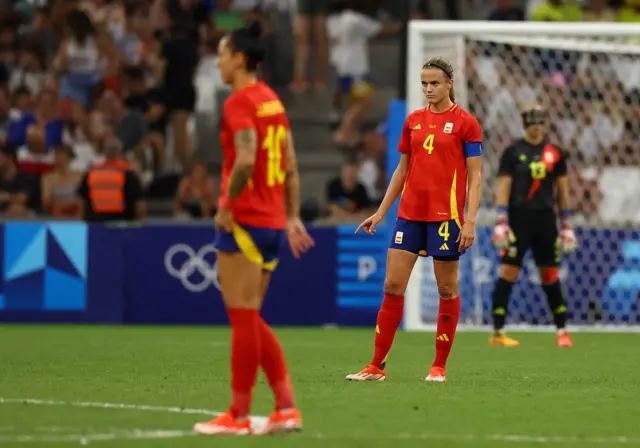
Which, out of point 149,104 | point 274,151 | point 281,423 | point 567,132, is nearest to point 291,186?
point 274,151

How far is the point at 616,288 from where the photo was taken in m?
17.8

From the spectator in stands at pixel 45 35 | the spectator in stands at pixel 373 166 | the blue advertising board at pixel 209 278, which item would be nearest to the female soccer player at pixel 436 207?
the blue advertising board at pixel 209 278

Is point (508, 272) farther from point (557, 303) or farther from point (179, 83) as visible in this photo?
point (179, 83)

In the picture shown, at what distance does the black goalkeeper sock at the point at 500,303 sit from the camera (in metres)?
14.6

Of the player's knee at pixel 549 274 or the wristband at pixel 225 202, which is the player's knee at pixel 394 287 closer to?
the wristband at pixel 225 202

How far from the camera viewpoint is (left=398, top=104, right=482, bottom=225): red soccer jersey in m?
10.1

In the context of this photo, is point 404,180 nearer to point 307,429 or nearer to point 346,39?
point 307,429

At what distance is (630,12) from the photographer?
22.0 m

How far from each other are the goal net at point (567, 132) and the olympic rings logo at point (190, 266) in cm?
252

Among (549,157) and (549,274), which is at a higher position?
(549,157)

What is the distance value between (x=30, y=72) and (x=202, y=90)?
114 inches

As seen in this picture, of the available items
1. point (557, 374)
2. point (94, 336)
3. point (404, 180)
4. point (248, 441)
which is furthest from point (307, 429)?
point (94, 336)

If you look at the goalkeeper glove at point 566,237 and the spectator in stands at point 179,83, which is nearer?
the goalkeeper glove at point 566,237

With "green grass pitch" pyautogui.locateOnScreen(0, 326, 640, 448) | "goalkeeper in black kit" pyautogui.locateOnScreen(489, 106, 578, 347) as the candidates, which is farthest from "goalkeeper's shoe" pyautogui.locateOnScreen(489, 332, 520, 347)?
"green grass pitch" pyautogui.locateOnScreen(0, 326, 640, 448)
